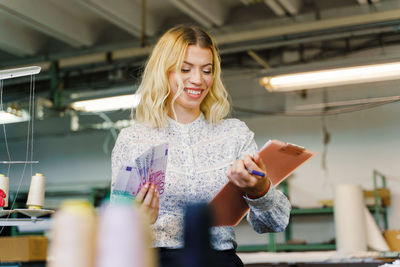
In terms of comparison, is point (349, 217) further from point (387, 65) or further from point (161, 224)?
point (161, 224)

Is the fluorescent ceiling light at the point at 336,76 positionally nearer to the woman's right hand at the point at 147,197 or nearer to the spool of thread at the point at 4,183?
the spool of thread at the point at 4,183

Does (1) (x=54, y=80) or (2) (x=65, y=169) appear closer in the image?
(1) (x=54, y=80)

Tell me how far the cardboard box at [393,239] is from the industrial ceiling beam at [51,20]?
3.76 meters

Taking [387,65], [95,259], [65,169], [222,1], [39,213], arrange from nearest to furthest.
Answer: [95,259]
[39,213]
[387,65]
[222,1]
[65,169]

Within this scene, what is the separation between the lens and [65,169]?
7.60 m

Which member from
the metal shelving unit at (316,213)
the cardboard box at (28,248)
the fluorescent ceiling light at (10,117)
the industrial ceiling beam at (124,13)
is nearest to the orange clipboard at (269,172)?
the fluorescent ceiling light at (10,117)

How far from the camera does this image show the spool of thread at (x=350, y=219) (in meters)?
5.02

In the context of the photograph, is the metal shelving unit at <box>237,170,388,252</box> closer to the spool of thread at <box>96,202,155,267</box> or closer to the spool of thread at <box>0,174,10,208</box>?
the spool of thread at <box>0,174,10,208</box>

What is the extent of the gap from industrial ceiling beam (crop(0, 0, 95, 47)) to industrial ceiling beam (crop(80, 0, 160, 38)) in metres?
0.45

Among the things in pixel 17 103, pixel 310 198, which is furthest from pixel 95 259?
pixel 310 198

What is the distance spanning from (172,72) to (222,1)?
449 centimetres

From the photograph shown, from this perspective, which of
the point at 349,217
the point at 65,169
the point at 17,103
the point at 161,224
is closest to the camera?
the point at 161,224

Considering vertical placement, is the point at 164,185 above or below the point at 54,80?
below

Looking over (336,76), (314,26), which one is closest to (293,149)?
(336,76)
